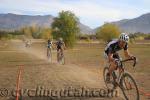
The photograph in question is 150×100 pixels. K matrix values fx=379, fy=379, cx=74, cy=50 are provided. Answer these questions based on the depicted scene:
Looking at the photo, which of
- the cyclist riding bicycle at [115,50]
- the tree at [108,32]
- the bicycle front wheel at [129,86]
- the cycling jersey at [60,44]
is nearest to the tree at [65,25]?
the tree at [108,32]

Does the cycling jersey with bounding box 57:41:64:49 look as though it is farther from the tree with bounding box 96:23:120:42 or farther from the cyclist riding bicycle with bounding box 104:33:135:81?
the tree with bounding box 96:23:120:42

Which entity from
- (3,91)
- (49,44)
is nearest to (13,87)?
(3,91)

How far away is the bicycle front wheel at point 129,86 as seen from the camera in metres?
10.5

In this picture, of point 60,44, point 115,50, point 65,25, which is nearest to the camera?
point 115,50

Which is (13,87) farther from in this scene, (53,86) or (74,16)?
(74,16)

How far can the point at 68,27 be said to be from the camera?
3356 inches

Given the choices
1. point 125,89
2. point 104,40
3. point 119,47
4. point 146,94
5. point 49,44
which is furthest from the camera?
point 104,40

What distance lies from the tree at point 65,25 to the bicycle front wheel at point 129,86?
73.6 m

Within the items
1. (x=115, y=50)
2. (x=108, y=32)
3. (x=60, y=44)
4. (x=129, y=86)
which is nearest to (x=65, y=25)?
(x=108, y=32)

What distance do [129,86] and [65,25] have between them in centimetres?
7475

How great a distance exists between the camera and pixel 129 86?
10758mm

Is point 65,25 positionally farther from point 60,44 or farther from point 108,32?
point 60,44

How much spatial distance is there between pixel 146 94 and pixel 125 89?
6.29 feet

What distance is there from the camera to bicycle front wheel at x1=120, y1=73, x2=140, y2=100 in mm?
10500
